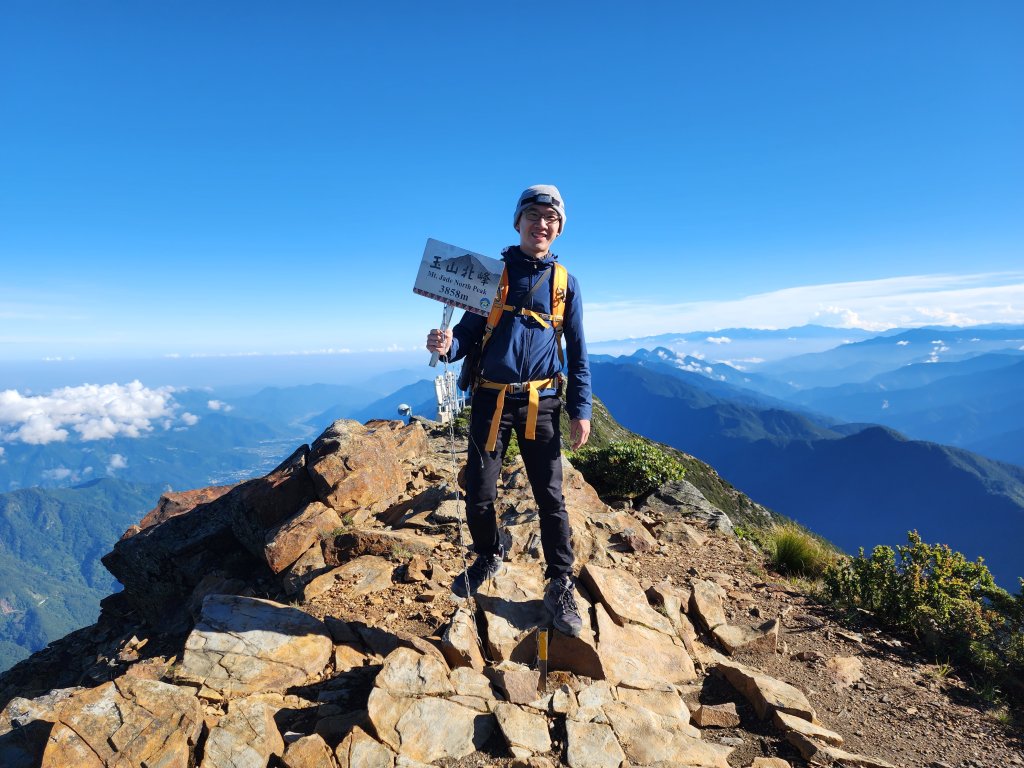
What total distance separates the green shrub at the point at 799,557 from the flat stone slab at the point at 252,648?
26.2 feet

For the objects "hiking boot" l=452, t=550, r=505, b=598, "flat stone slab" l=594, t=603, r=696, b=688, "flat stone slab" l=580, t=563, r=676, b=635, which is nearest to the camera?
"flat stone slab" l=594, t=603, r=696, b=688

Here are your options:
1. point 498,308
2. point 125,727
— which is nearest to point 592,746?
point 125,727

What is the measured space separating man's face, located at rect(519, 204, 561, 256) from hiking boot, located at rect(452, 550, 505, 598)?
3812 mm

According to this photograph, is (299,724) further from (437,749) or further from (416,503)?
(416,503)

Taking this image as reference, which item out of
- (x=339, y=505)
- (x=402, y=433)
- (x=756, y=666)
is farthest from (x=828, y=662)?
(x=402, y=433)

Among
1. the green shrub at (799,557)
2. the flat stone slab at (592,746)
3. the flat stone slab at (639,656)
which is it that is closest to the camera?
the flat stone slab at (592,746)

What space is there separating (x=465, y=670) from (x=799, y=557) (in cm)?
724

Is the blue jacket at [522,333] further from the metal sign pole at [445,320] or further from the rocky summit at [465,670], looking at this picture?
the rocky summit at [465,670]

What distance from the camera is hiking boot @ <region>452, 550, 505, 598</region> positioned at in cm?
584

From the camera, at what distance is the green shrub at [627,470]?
11914mm

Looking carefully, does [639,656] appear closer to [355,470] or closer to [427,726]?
[427,726]

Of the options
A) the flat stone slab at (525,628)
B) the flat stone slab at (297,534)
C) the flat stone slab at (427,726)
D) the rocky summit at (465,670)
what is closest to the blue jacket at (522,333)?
the rocky summit at (465,670)

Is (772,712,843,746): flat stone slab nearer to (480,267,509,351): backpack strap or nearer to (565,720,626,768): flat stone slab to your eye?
(565,720,626,768): flat stone slab

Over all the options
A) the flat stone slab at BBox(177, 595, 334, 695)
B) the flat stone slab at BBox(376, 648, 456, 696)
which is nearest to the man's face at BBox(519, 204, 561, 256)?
the flat stone slab at BBox(376, 648, 456, 696)
